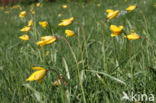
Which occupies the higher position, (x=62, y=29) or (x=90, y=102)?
(x=90, y=102)

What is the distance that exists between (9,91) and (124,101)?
0.75m

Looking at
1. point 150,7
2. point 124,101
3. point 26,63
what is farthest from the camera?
point 150,7

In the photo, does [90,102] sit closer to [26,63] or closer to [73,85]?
[73,85]

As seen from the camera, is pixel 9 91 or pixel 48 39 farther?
pixel 9 91

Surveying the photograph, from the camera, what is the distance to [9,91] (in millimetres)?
1348

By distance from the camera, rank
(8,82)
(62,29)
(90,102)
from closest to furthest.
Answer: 1. (90,102)
2. (8,82)
3. (62,29)

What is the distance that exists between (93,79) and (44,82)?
0.30 m

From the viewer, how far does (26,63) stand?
1859 mm

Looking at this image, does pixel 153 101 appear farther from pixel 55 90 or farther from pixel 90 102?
pixel 55 90

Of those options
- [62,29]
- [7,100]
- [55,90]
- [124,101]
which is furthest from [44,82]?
[62,29]

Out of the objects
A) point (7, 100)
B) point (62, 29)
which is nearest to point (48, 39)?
point (7, 100)

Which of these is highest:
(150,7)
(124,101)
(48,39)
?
(48,39)

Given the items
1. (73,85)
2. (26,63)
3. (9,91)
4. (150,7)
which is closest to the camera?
(73,85)

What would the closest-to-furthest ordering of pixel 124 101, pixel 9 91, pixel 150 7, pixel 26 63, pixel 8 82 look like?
pixel 124 101 → pixel 9 91 → pixel 8 82 → pixel 26 63 → pixel 150 7
